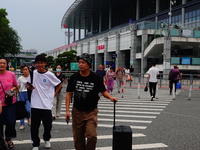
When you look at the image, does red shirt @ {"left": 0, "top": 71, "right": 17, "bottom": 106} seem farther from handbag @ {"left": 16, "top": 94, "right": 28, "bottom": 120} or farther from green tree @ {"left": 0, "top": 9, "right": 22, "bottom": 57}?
green tree @ {"left": 0, "top": 9, "right": 22, "bottom": 57}

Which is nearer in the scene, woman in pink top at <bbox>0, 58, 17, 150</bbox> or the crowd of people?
the crowd of people

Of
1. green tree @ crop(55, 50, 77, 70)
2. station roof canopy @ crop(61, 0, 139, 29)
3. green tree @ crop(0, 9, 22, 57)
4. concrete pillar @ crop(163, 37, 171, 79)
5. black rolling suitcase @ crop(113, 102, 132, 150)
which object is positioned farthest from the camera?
station roof canopy @ crop(61, 0, 139, 29)

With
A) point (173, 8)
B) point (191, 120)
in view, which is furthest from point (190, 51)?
point (191, 120)

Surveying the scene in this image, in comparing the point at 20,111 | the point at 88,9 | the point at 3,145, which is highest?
the point at 88,9

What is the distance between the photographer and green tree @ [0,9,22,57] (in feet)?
160

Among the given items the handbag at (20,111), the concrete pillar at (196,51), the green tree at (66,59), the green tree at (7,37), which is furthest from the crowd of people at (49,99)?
the green tree at (7,37)

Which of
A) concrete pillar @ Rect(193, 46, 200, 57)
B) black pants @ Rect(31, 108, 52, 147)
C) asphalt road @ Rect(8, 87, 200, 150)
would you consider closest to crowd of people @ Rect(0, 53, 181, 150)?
black pants @ Rect(31, 108, 52, 147)

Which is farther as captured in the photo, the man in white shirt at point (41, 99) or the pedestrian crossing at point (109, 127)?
the pedestrian crossing at point (109, 127)

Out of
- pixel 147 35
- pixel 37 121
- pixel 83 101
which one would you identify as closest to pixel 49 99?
pixel 37 121

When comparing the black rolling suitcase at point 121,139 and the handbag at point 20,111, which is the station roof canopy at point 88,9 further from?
the black rolling suitcase at point 121,139

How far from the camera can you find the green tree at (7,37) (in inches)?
1924

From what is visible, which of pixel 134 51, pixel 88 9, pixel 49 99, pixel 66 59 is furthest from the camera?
pixel 88 9

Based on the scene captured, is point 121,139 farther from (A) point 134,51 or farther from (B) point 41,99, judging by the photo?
(A) point 134,51

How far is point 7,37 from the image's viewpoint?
5069 cm
